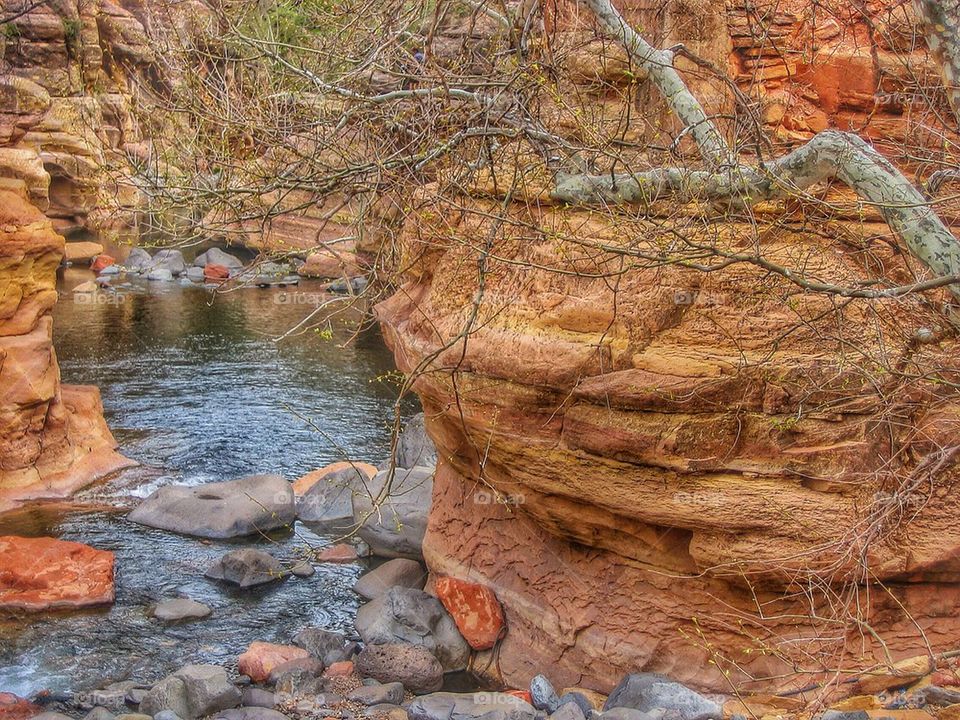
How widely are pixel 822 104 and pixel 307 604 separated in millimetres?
6479

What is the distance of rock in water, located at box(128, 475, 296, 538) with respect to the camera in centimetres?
1238

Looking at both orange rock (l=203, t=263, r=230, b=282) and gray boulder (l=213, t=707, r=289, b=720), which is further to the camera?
orange rock (l=203, t=263, r=230, b=282)

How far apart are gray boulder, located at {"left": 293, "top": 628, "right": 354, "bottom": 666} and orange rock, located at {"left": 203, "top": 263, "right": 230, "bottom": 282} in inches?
687

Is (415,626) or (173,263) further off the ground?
(415,626)

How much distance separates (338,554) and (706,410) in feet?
17.1

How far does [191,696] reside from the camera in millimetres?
8641

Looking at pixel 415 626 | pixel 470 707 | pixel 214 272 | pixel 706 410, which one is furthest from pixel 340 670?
pixel 214 272

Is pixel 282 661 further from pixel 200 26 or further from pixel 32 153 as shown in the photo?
pixel 32 153

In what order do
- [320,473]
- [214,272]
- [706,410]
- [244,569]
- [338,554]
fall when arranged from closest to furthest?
[706,410] < [244,569] < [338,554] < [320,473] < [214,272]

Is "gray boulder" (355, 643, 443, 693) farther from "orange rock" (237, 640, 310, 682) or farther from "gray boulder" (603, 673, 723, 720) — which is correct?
"gray boulder" (603, 673, 723, 720)

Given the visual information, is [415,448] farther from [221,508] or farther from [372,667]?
[372,667]

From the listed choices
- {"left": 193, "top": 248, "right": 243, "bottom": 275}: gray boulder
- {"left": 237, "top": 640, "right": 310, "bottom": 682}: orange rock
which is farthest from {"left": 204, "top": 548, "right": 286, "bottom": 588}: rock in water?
{"left": 193, "top": 248, "right": 243, "bottom": 275}: gray boulder

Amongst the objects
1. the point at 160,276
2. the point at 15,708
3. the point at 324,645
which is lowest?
the point at 160,276

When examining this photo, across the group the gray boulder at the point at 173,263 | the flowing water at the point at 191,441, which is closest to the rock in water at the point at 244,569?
the flowing water at the point at 191,441
